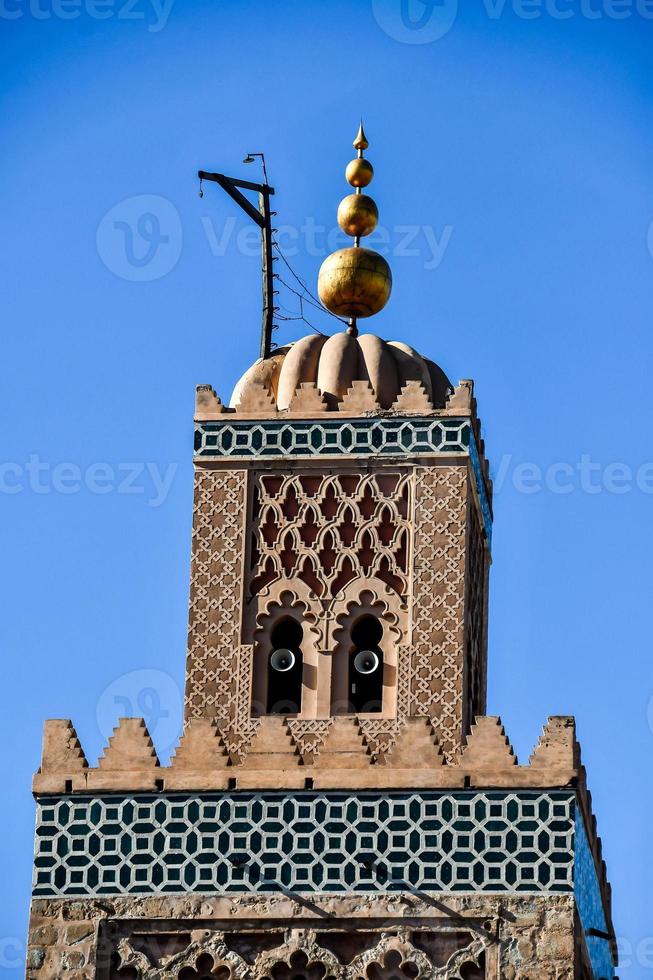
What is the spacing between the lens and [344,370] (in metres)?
26.8

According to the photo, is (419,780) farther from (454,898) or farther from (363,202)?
(363,202)

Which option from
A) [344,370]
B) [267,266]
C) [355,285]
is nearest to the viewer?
[344,370]

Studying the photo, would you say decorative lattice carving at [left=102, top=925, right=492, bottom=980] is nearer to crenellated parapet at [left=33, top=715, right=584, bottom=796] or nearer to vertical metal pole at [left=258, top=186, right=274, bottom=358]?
crenellated parapet at [left=33, top=715, right=584, bottom=796]

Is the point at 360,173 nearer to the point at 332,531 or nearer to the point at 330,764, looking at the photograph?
the point at 332,531

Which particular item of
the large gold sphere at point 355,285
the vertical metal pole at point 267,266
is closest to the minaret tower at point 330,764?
the large gold sphere at point 355,285

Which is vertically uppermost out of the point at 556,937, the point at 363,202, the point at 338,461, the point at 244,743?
the point at 363,202

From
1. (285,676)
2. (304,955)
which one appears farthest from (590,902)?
(285,676)

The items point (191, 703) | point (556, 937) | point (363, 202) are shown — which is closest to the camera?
point (556, 937)

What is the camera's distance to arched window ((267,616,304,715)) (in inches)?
1016

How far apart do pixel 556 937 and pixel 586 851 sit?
1104 millimetres

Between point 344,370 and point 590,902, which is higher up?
point 344,370

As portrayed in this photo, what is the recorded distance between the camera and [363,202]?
27734 mm

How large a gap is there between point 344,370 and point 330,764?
3.36 meters

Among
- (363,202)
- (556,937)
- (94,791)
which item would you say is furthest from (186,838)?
(363,202)
